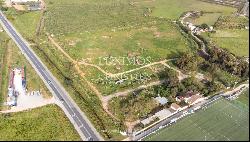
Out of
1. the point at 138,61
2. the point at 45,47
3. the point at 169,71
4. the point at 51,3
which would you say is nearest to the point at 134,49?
the point at 138,61

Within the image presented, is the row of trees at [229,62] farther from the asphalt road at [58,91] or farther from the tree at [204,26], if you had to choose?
the asphalt road at [58,91]

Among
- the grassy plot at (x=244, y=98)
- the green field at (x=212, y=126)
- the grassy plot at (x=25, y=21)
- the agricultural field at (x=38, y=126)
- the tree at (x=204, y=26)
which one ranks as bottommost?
the agricultural field at (x=38, y=126)

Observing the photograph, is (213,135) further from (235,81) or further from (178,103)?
(235,81)

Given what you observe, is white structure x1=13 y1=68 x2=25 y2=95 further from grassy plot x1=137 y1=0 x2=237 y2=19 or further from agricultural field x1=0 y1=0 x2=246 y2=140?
grassy plot x1=137 y1=0 x2=237 y2=19

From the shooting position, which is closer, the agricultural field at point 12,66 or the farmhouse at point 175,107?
the farmhouse at point 175,107

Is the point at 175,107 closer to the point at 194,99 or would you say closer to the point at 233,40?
the point at 194,99

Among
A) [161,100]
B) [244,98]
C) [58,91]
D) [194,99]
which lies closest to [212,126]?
[194,99]

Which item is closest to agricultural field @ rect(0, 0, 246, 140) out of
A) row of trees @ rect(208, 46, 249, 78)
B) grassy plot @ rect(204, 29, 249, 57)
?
grassy plot @ rect(204, 29, 249, 57)

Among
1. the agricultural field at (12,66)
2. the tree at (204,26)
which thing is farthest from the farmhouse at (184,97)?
the tree at (204,26)
